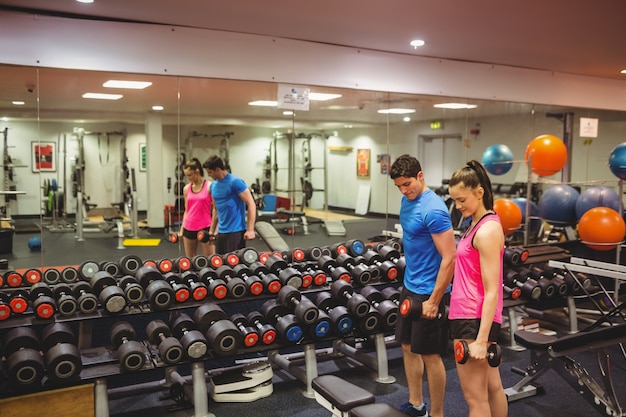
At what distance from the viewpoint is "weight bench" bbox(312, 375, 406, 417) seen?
1734 millimetres

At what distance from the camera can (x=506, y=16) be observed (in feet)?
11.4

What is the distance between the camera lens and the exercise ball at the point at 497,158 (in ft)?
17.7

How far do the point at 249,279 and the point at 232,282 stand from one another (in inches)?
5.1

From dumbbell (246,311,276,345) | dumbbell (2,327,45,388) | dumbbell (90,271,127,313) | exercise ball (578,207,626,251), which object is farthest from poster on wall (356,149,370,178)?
dumbbell (2,327,45,388)

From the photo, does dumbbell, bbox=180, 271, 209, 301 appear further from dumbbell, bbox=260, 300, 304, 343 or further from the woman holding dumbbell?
the woman holding dumbbell

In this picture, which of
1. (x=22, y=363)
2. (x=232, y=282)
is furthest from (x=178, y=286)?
(x=22, y=363)

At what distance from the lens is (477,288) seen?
209 centimetres

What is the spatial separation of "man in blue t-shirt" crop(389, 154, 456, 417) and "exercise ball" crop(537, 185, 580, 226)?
362 centimetres

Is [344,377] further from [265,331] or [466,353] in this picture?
[466,353]

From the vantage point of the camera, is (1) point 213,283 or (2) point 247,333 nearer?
(2) point 247,333

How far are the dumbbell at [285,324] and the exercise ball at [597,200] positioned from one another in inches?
144

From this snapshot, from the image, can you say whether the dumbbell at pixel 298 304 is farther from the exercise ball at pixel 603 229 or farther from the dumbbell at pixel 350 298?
the exercise ball at pixel 603 229

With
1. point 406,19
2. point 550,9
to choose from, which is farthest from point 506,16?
point 406,19

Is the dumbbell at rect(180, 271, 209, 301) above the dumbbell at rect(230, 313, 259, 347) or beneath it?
above
